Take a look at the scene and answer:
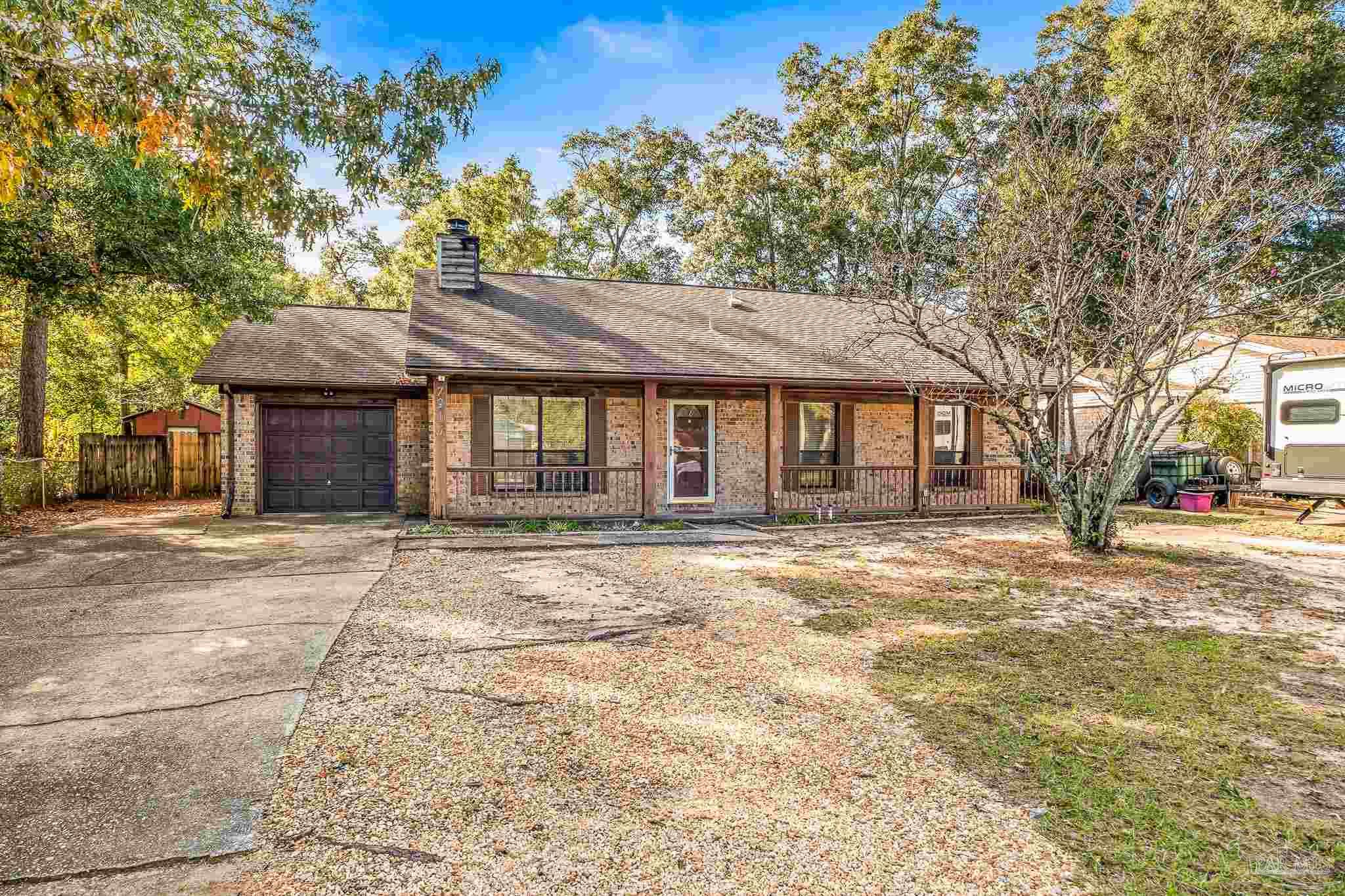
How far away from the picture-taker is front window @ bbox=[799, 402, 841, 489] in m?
14.0

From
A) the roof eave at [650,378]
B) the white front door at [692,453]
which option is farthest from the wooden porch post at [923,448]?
the white front door at [692,453]

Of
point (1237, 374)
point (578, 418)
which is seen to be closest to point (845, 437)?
point (578, 418)

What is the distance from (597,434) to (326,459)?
17.8 ft

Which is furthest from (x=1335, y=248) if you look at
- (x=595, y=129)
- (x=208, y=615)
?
(x=595, y=129)

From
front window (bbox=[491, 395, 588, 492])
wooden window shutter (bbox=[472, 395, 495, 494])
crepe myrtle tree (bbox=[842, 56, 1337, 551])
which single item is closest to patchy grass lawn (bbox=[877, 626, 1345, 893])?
crepe myrtle tree (bbox=[842, 56, 1337, 551])

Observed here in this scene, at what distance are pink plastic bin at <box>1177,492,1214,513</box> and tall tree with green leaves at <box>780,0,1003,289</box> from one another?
36.5 ft

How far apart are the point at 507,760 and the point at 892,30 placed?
28.9 meters

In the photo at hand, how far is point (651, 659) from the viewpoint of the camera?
16.7 feet

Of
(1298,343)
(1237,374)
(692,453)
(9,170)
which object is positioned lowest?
(692,453)

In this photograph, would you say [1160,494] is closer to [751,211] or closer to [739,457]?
[739,457]

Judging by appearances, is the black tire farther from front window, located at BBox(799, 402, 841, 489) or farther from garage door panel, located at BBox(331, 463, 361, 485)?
garage door panel, located at BBox(331, 463, 361, 485)

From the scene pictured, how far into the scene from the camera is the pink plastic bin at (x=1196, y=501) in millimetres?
15039

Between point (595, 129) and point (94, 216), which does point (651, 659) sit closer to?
point (94, 216)

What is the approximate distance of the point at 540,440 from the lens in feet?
42.2
